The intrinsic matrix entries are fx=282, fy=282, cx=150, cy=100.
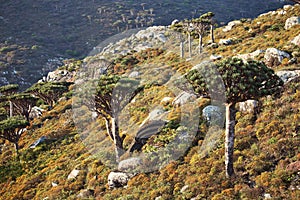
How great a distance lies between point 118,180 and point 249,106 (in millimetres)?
11151

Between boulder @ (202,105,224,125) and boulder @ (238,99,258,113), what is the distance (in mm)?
1599

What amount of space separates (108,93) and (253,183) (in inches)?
467

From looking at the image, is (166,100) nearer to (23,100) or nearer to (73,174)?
(73,174)

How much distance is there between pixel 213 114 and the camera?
22.1 meters

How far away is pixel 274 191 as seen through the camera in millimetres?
13102

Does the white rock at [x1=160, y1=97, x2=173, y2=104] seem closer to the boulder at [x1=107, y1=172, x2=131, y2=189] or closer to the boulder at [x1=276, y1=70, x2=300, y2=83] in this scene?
the boulder at [x1=276, y1=70, x2=300, y2=83]

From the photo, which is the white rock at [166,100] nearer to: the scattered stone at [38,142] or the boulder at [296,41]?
the scattered stone at [38,142]

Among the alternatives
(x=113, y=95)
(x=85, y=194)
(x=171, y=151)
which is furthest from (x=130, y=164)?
(x=113, y=95)

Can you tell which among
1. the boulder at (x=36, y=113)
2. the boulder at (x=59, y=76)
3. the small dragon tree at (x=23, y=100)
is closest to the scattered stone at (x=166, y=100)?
the small dragon tree at (x=23, y=100)

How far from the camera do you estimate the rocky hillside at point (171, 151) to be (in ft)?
49.7

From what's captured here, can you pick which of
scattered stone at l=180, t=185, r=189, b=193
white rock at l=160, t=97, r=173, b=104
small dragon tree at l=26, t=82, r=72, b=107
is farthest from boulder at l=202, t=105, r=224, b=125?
small dragon tree at l=26, t=82, r=72, b=107

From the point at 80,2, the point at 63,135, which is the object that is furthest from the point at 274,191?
the point at 80,2

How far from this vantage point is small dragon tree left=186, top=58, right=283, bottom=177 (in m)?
14.4

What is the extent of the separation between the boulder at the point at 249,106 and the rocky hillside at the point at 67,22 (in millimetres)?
72139
